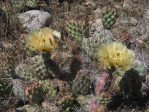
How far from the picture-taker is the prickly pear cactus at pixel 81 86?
364 cm

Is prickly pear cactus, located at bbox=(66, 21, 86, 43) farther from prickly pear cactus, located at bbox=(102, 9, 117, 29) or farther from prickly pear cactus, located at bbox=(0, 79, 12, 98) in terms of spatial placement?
prickly pear cactus, located at bbox=(0, 79, 12, 98)

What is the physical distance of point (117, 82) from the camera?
3.77 meters

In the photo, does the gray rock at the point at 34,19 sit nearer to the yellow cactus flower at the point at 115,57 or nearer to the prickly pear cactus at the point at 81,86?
the prickly pear cactus at the point at 81,86

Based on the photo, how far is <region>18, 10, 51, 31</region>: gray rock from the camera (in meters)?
4.88

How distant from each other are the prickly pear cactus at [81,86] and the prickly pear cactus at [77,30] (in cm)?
82

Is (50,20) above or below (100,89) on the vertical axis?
above

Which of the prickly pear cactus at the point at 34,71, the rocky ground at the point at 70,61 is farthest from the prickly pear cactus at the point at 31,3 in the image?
the prickly pear cactus at the point at 34,71

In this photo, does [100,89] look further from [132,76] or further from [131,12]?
[131,12]

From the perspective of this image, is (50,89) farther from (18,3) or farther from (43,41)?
(18,3)

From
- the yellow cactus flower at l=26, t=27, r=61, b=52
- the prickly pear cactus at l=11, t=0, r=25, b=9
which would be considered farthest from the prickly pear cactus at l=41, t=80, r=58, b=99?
the prickly pear cactus at l=11, t=0, r=25, b=9

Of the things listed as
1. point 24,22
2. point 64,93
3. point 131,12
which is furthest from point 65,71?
point 131,12

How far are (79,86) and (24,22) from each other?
1537 mm

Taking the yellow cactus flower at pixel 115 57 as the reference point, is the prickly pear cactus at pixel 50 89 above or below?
below

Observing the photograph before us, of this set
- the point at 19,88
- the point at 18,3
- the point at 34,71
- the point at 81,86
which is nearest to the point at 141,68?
the point at 81,86
